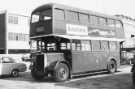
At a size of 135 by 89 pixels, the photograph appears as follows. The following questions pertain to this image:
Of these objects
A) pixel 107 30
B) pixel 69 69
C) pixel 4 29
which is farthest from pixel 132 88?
pixel 4 29

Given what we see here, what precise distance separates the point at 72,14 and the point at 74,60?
2.90 m

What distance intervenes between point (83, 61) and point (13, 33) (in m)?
27.8

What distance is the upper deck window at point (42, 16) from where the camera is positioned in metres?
11.8

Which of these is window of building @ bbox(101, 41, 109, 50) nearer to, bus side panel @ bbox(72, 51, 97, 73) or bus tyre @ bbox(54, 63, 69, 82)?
bus side panel @ bbox(72, 51, 97, 73)

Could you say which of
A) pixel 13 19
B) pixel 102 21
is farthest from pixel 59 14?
pixel 13 19

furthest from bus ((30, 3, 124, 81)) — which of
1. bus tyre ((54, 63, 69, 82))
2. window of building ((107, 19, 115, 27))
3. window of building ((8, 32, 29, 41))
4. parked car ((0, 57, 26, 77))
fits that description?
window of building ((8, 32, 29, 41))

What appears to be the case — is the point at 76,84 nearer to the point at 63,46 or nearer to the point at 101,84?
the point at 101,84

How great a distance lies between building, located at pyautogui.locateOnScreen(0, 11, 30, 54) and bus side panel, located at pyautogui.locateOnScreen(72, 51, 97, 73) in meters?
26.0

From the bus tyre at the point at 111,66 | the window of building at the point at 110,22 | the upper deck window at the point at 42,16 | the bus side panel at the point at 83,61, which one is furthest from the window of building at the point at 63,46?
the window of building at the point at 110,22

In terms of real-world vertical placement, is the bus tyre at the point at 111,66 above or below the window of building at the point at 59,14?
below

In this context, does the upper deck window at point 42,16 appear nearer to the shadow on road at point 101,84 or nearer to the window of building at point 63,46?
the window of building at point 63,46

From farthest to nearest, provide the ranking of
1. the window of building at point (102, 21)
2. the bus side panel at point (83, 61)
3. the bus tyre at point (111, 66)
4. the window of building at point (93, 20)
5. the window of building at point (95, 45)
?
the bus tyre at point (111, 66)
the window of building at point (102, 21)
the window of building at point (93, 20)
the window of building at point (95, 45)
the bus side panel at point (83, 61)

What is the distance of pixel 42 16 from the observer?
12.3 metres

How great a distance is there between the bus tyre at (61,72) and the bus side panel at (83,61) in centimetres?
62
